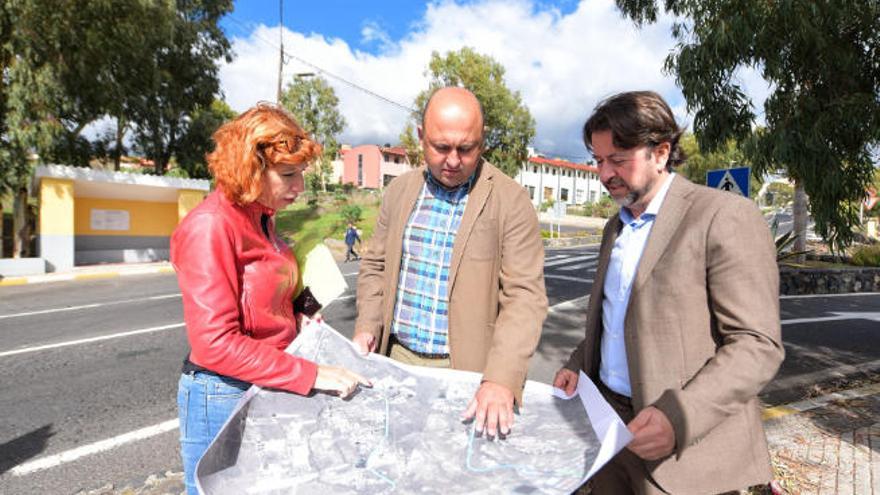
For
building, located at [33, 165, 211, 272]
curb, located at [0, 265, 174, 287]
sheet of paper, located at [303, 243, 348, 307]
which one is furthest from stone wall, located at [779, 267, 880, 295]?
building, located at [33, 165, 211, 272]

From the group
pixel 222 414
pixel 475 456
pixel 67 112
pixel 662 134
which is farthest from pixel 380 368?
pixel 67 112

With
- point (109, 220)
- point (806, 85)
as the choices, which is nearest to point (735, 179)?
point (806, 85)

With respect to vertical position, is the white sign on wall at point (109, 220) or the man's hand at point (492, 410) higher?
the white sign on wall at point (109, 220)

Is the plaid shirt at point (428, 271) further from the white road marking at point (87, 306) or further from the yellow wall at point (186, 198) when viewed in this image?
the yellow wall at point (186, 198)

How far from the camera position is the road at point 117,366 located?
3.50m

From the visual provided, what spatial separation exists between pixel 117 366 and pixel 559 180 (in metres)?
71.7

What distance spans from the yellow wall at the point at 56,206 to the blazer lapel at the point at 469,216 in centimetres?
1695

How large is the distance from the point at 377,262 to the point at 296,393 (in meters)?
0.88

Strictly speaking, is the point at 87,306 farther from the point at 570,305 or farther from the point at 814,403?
the point at 814,403

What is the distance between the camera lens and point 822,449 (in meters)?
3.36

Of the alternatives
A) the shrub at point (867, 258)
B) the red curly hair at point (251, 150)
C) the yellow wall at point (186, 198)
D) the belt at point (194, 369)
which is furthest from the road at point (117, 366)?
the yellow wall at point (186, 198)

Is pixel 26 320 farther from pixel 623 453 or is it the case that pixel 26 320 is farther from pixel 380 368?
pixel 623 453

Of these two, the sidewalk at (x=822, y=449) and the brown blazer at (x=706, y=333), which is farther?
the sidewalk at (x=822, y=449)

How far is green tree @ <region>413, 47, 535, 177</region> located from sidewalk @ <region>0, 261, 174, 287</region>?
1933 cm
